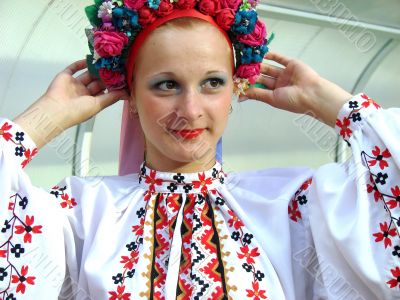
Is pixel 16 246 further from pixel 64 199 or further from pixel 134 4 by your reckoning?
pixel 134 4

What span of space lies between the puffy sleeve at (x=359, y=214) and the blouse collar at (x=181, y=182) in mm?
306

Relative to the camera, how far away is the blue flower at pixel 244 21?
1.70 meters

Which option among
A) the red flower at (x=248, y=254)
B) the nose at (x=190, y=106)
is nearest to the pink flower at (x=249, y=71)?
the nose at (x=190, y=106)

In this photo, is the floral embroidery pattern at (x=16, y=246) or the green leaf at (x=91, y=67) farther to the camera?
the green leaf at (x=91, y=67)

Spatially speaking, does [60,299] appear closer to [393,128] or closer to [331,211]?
[331,211]

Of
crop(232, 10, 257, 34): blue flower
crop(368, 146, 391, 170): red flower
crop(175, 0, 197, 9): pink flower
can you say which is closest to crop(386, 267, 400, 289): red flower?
crop(368, 146, 391, 170): red flower

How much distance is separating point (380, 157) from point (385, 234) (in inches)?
8.2

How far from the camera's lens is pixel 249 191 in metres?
1.75

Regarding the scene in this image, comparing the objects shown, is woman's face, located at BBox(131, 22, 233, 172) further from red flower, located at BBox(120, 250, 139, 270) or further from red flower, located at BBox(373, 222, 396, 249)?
red flower, located at BBox(373, 222, 396, 249)

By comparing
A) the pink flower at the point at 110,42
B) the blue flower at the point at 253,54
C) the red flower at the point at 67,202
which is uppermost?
the blue flower at the point at 253,54

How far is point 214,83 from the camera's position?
5.40ft

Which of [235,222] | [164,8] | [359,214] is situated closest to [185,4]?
[164,8]

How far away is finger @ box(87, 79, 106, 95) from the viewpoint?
5.91 ft

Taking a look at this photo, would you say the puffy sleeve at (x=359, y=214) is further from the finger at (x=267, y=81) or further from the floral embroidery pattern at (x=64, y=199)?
the floral embroidery pattern at (x=64, y=199)
